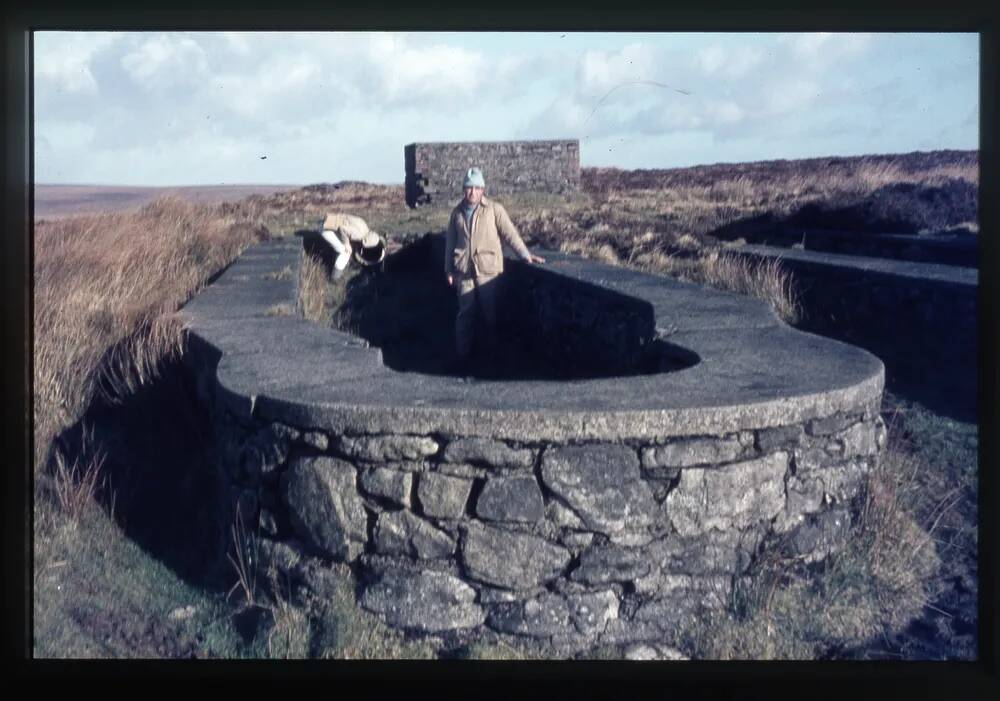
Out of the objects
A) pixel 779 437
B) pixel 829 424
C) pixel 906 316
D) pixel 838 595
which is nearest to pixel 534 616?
pixel 779 437

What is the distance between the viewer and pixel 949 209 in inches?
414

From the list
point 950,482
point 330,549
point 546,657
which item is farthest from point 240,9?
point 950,482

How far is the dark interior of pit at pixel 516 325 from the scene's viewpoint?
235 inches

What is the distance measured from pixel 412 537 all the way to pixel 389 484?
0.64ft

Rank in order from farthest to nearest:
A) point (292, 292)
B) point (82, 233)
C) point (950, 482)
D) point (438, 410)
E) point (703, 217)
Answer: point (703, 217), point (82, 233), point (292, 292), point (950, 482), point (438, 410)

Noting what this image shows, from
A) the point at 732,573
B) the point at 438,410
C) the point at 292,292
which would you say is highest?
the point at 292,292

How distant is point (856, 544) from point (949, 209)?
7749mm

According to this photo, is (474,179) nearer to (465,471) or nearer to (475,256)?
(475,256)

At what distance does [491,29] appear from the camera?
3.87 meters

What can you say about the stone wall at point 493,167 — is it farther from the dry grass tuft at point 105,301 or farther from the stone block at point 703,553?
the stone block at point 703,553

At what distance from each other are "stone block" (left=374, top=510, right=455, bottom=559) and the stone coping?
1.00ft

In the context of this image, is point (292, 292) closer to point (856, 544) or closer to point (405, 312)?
point (405, 312)

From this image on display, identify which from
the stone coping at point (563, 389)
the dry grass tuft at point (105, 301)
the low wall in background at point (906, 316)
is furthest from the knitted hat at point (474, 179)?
the low wall in background at point (906, 316)

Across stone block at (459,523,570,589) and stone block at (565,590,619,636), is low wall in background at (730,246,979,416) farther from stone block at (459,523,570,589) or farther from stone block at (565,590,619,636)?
stone block at (459,523,570,589)
